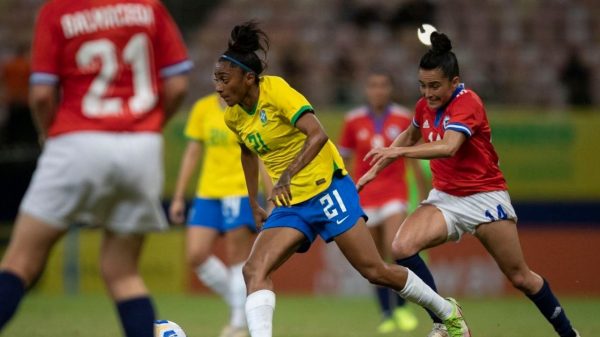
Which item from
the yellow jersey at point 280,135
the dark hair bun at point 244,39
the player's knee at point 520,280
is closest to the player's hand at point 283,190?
the yellow jersey at point 280,135

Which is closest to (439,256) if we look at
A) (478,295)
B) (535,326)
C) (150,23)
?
(478,295)

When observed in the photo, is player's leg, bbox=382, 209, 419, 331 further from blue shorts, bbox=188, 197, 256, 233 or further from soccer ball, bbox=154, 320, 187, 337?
soccer ball, bbox=154, 320, 187, 337

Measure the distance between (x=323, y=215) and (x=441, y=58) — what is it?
1480mm

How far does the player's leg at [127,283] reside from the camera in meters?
5.61

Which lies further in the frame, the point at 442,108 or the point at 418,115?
the point at 418,115

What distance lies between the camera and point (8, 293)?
18.1ft

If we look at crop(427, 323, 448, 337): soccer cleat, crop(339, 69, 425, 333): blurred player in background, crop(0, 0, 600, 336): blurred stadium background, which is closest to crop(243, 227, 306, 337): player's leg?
crop(427, 323, 448, 337): soccer cleat

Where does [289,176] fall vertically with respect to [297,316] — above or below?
above

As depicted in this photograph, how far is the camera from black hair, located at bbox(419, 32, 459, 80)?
7.76 m

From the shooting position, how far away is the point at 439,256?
16.3 meters

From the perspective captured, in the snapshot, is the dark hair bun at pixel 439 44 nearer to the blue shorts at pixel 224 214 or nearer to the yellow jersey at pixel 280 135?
the yellow jersey at pixel 280 135

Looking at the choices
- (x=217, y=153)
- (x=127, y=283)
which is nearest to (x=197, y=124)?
(x=217, y=153)

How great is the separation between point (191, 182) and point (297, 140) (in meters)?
9.62

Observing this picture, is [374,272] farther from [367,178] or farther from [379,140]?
[379,140]
